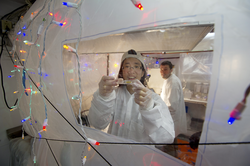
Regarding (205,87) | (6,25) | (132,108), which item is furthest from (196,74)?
(6,25)

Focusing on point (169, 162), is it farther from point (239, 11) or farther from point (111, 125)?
point (239, 11)

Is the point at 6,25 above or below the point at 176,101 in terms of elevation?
above

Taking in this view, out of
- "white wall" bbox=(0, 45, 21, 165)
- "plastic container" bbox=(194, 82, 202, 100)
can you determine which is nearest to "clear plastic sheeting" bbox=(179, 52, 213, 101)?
"plastic container" bbox=(194, 82, 202, 100)

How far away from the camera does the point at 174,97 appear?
27 cm

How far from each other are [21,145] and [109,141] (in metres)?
1.02

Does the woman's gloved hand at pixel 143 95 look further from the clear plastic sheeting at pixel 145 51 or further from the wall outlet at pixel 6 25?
the wall outlet at pixel 6 25

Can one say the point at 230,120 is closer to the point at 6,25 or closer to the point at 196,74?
the point at 196,74

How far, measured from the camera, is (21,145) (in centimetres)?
92

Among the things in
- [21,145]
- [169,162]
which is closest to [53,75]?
[169,162]

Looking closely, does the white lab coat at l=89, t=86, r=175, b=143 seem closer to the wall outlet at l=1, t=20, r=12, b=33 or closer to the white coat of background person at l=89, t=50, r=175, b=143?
the white coat of background person at l=89, t=50, r=175, b=143

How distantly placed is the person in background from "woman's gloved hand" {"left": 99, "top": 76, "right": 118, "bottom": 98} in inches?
5.4

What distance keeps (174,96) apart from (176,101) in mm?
13

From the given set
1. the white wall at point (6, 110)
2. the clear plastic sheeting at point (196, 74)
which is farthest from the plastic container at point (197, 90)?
the white wall at point (6, 110)

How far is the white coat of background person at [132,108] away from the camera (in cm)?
30
